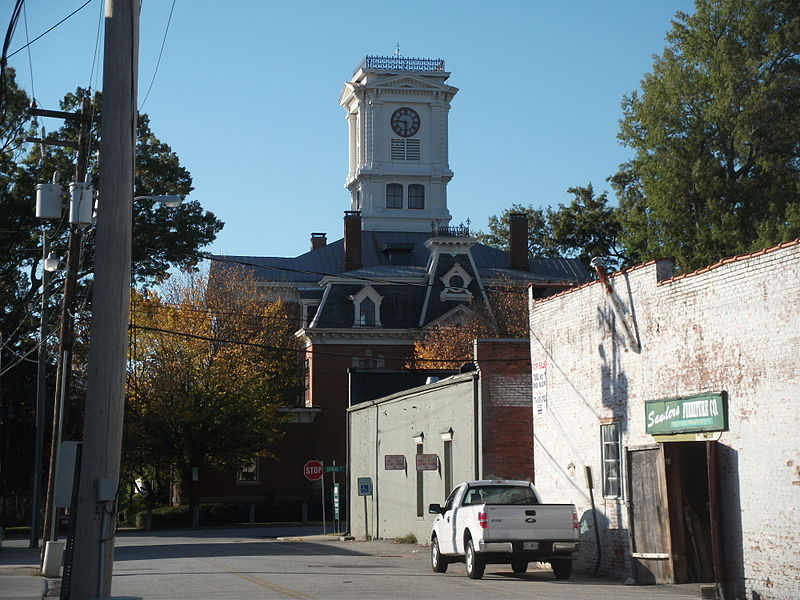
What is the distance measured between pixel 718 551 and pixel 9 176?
1258 inches

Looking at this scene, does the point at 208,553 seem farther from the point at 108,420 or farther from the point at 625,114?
the point at 625,114

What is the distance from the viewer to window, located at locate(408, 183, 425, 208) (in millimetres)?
88625

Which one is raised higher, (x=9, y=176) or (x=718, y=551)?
(x=9, y=176)

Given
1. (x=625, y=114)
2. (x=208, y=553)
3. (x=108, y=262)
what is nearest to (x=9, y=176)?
(x=208, y=553)

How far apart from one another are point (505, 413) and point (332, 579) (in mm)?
7491

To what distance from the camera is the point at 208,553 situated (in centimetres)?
2981

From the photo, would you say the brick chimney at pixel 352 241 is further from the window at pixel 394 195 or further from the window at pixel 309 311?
the window at pixel 394 195

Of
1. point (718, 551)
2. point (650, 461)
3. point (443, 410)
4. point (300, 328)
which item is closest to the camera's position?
point (718, 551)

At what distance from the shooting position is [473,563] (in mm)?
19766

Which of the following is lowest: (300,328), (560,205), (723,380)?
(723,380)

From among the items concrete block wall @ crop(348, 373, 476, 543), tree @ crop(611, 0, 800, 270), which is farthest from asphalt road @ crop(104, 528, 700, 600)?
tree @ crop(611, 0, 800, 270)

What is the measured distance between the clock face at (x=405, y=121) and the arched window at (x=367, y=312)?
87.4 feet

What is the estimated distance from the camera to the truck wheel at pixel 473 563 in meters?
19.6

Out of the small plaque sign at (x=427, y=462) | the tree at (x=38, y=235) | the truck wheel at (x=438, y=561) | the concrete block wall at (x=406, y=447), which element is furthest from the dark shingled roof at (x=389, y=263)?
the truck wheel at (x=438, y=561)
